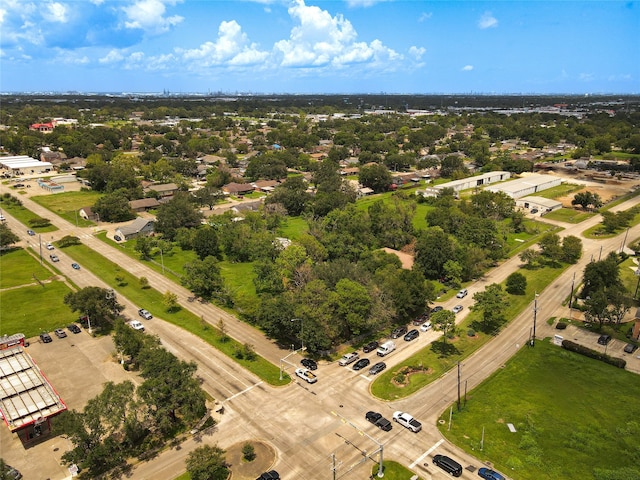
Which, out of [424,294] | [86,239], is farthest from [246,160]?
[424,294]

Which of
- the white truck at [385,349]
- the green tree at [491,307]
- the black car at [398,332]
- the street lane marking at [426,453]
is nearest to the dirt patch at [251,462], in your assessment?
the street lane marking at [426,453]

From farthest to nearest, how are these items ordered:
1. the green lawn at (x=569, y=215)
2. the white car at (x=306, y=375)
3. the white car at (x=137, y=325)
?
the green lawn at (x=569, y=215) → the white car at (x=137, y=325) → the white car at (x=306, y=375)

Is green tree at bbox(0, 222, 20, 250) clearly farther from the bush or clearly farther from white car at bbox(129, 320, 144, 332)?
the bush

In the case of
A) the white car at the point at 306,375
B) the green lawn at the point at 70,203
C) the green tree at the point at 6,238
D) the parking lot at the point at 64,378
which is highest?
the green tree at the point at 6,238

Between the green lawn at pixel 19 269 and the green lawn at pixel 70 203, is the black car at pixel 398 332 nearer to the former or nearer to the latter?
the green lawn at pixel 19 269

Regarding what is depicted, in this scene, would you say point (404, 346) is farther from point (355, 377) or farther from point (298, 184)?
point (298, 184)

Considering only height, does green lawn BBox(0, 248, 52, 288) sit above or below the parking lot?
above

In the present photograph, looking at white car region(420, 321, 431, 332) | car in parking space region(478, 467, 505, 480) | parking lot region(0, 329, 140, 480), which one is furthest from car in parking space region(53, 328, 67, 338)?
car in parking space region(478, 467, 505, 480)
